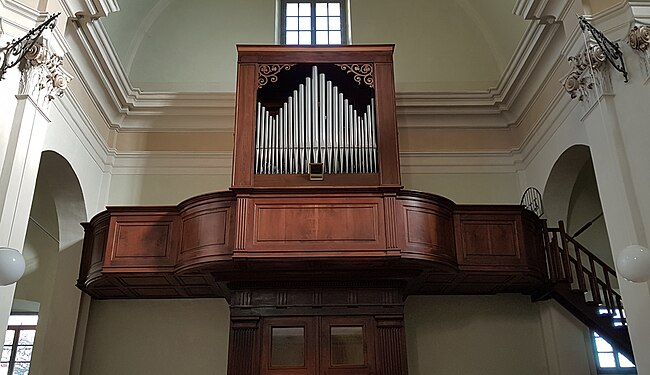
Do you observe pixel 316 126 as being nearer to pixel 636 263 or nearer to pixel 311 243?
pixel 311 243

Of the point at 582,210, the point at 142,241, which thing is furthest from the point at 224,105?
the point at 582,210

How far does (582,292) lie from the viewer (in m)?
8.50

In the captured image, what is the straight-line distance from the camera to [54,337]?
8984 mm

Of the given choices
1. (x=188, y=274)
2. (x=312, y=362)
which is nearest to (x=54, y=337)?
(x=188, y=274)

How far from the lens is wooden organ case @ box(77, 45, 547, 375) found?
7.70m

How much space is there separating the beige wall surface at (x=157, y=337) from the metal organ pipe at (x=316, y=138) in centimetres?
277

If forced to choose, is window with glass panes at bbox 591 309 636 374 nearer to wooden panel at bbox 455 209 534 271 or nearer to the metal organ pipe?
wooden panel at bbox 455 209 534 271

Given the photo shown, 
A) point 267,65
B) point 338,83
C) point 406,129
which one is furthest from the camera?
point 406,129

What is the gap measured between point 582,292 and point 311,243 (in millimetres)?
3838

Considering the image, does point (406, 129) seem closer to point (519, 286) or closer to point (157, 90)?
point (519, 286)

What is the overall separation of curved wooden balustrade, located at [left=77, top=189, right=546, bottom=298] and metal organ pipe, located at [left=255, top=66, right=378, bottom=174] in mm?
563

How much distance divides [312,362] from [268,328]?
752mm

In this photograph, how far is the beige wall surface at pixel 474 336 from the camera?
938cm

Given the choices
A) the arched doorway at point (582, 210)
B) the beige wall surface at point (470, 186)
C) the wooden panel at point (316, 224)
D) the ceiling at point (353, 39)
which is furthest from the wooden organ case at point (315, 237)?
the ceiling at point (353, 39)
